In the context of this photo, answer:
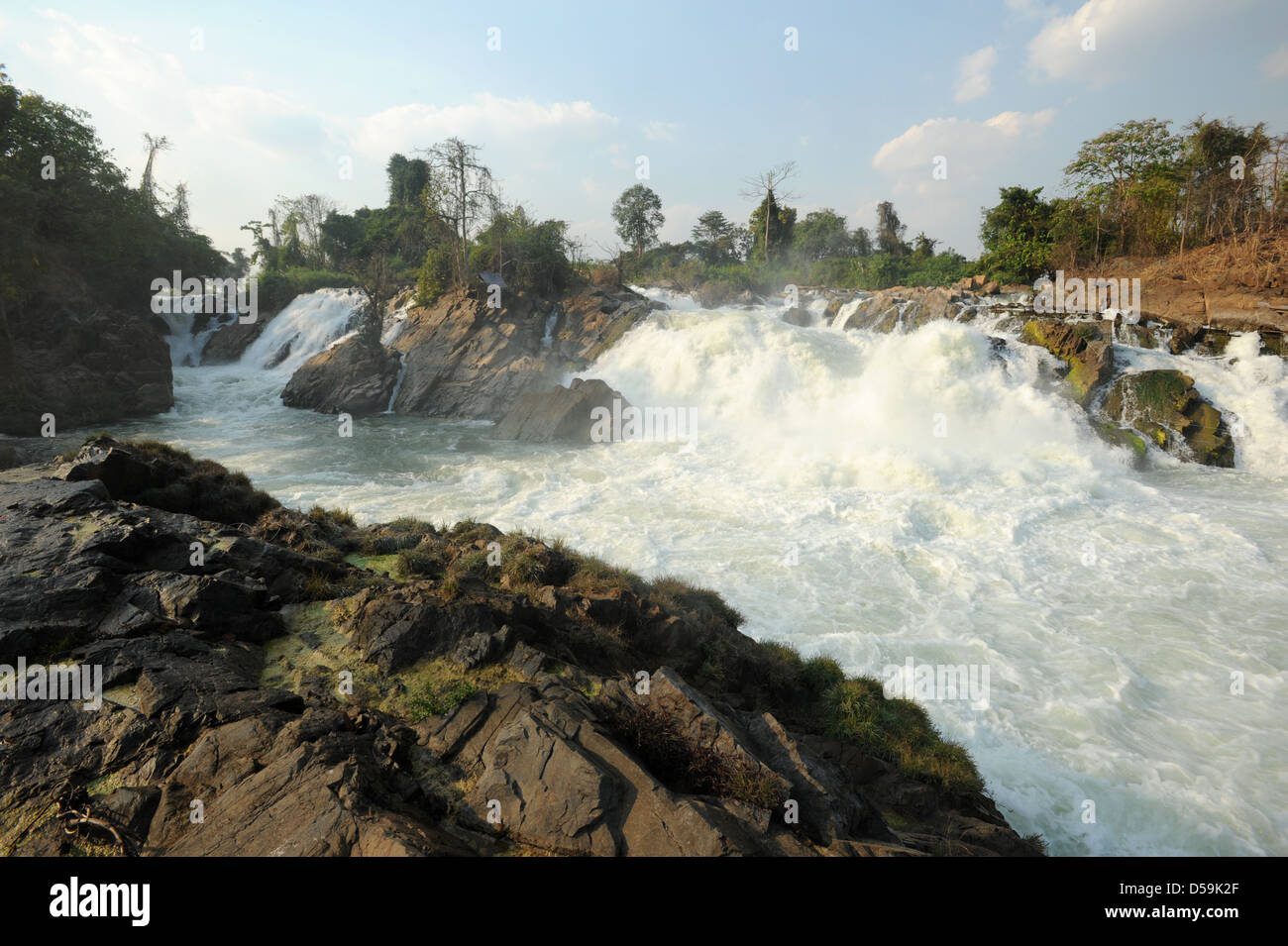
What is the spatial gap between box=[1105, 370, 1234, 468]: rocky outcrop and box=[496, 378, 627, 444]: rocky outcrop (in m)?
18.2

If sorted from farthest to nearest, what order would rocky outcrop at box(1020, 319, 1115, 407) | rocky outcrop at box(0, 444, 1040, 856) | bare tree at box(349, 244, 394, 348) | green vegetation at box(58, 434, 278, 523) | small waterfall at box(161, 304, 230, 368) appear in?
1. small waterfall at box(161, 304, 230, 368)
2. bare tree at box(349, 244, 394, 348)
3. rocky outcrop at box(1020, 319, 1115, 407)
4. green vegetation at box(58, 434, 278, 523)
5. rocky outcrop at box(0, 444, 1040, 856)

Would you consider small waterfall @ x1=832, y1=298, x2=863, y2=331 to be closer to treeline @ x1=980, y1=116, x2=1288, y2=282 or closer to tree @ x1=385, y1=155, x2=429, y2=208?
treeline @ x1=980, y1=116, x2=1288, y2=282

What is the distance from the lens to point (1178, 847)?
608 cm

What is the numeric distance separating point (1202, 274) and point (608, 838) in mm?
34519

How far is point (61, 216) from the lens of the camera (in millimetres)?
25594

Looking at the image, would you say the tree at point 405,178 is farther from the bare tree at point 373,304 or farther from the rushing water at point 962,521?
the rushing water at point 962,521

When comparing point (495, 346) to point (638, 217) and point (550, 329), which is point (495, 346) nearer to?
point (550, 329)

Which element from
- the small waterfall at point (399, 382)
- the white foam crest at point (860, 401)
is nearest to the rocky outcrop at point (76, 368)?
the small waterfall at point (399, 382)

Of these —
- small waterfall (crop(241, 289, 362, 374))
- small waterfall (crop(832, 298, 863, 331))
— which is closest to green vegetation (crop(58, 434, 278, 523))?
small waterfall (crop(241, 289, 362, 374))

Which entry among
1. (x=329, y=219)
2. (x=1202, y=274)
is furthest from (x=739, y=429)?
(x=329, y=219)

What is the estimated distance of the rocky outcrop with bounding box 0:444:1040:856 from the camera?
145 inches

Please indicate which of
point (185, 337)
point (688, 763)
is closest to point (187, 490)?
point (688, 763)

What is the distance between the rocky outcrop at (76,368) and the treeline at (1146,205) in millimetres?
45537

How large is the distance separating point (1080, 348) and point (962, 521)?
1313cm
